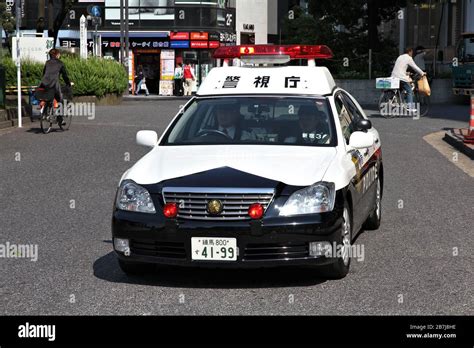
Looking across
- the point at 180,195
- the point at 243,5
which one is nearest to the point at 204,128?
the point at 180,195

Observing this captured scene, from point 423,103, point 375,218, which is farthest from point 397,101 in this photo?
point 375,218

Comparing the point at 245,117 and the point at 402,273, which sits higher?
the point at 245,117

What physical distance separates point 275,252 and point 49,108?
15.2 meters

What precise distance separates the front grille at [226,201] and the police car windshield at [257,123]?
1.28 meters

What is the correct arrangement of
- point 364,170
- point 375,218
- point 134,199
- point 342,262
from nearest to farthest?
point 134,199, point 342,262, point 364,170, point 375,218

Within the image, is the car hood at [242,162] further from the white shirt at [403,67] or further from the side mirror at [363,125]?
the white shirt at [403,67]

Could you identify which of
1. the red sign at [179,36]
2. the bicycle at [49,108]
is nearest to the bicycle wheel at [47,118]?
the bicycle at [49,108]

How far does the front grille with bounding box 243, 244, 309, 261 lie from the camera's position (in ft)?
21.5

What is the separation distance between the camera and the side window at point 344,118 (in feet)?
26.8

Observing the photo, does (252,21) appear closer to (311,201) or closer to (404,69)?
(404,69)

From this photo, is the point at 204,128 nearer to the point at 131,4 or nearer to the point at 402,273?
the point at 402,273

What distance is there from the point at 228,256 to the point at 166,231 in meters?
0.49

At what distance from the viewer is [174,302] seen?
6383 millimetres

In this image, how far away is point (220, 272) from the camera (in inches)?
289
